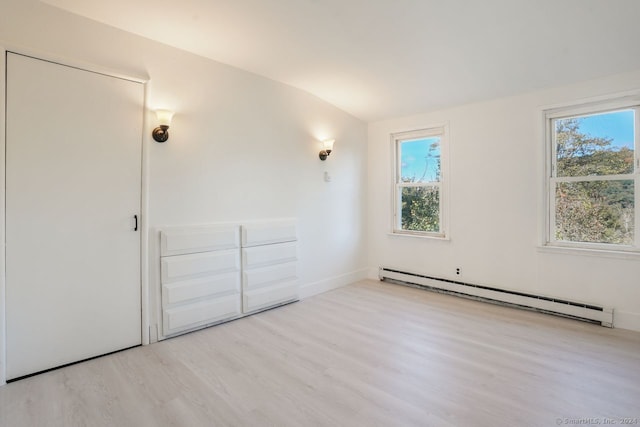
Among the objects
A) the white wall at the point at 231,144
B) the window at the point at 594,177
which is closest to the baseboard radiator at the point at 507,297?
the window at the point at 594,177

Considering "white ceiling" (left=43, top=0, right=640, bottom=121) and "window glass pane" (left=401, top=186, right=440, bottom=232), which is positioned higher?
"white ceiling" (left=43, top=0, right=640, bottom=121)

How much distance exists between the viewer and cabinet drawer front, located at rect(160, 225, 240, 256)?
2857mm

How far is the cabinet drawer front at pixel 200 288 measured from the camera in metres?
2.87

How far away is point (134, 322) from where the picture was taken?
107 inches

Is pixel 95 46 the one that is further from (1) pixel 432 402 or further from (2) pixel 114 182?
(1) pixel 432 402

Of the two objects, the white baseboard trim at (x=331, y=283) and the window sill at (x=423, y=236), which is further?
the window sill at (x=423, y=236)

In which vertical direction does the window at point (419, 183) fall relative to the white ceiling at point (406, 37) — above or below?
below

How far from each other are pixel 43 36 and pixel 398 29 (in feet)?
8.33

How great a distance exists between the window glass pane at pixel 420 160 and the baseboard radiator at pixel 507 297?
1.30 meters

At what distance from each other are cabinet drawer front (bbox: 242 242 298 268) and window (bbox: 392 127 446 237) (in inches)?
66.2

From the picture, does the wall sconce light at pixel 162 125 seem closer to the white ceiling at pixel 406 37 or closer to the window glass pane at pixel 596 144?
the white ceiling at pixel 406 37

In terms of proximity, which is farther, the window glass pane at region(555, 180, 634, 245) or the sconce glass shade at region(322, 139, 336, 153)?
the sconce glass shade at region(322, 139, 336, 153)

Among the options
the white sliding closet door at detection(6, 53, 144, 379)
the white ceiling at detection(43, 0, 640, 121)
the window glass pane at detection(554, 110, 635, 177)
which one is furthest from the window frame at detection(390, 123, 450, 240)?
the white sliding closet door at detection(6, 53, 144, 379)

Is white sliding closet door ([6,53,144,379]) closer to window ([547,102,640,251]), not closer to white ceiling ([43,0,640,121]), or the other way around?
white ceiling ([43,0,640,121])
